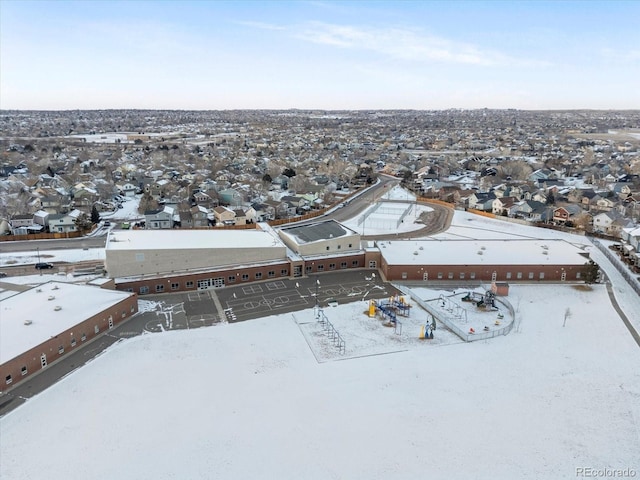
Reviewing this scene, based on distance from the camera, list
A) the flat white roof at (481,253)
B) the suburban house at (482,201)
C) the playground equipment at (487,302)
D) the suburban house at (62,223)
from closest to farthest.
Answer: the playground equipment at (487,302) → the flat white roof at (481,253) → the suburban house at (62,223) → the suburban house at (482,201)

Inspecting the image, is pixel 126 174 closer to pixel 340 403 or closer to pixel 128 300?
pixel 128 300

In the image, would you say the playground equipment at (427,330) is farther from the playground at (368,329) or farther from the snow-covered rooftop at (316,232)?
the snow-covered rooftop at (316,232)

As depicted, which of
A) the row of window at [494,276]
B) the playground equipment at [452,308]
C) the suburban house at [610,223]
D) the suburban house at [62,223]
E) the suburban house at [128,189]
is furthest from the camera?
the suburban house at [128,189]

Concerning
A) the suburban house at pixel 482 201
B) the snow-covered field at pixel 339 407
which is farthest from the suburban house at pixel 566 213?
the snow-covered field at pixel 339 407

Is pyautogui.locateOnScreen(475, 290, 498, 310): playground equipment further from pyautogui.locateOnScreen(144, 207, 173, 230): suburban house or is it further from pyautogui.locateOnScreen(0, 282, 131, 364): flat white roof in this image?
pyautogui.locateOnScreen(144, 207, 173, 230): suburban house

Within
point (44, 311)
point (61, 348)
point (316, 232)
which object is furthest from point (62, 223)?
point (61, 348)

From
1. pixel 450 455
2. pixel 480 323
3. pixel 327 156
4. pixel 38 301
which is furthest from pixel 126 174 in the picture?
pixel 450 455

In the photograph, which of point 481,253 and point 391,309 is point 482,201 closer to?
point 481,253

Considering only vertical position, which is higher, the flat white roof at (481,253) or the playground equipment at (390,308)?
the flat white roof at (481,253)
